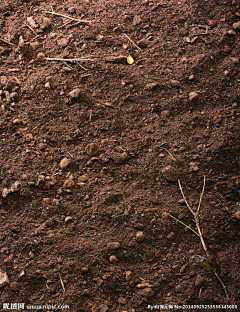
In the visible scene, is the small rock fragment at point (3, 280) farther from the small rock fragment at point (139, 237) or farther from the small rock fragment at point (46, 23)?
the small rock fragment at point (46, 23)

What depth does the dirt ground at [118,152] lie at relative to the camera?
1447 millimetres

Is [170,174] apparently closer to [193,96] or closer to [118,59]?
[193,96]

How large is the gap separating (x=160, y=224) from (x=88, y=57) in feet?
4.39

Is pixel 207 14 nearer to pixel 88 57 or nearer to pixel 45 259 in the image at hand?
pixel 88 57

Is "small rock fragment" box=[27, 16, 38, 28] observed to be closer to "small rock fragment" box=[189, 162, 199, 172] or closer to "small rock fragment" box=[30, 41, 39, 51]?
"small rock fragment" box=[30, 41, 39, 51]

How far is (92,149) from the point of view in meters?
1.75

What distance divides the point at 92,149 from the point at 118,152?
0.17 metres

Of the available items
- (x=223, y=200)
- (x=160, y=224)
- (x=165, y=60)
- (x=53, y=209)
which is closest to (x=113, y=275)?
(x=160, y=224)

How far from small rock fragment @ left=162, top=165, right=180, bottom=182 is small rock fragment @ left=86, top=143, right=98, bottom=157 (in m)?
0.46

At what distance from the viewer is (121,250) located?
1.51 m

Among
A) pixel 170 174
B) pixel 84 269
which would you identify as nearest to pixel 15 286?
pixel 84 269

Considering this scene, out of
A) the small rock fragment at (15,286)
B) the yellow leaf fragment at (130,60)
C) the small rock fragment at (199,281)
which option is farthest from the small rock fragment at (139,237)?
the yellow leaf fragment at (130,60)

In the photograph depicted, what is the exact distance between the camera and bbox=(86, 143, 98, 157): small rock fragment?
5.73 ft

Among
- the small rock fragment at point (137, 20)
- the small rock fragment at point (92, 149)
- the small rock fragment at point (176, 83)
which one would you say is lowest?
the small rock fragment at point (92, 149)
